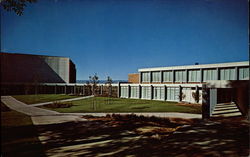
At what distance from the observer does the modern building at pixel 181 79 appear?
13.5 m

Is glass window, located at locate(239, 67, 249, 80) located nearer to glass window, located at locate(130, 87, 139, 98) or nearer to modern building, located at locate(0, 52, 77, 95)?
glass window, located at locate(130, 87, 139, 98)

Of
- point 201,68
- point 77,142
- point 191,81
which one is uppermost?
point 201,68

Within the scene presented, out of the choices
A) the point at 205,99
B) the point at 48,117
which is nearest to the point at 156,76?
the point at 205,99

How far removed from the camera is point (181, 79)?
23.5 metres

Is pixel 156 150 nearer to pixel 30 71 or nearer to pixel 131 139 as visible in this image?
pixel 131 139

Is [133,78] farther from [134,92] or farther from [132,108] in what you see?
[132,108]

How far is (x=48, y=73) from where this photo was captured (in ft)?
130

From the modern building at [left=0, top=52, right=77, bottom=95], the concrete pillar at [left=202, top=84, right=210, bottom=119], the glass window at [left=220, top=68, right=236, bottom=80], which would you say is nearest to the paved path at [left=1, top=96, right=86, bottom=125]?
the concrete pillar at [left=202, top=84, right=210, bottom=119]

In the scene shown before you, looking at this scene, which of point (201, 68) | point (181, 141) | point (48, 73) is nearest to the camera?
point (181, 141)

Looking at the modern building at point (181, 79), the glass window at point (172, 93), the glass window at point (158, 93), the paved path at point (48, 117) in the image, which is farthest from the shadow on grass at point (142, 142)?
the glass window at point (158, 93)

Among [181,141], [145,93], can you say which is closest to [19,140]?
[181,141]

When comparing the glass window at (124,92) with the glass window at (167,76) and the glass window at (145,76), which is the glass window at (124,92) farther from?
the glass window at (167,76)

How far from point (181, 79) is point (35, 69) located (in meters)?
35.8

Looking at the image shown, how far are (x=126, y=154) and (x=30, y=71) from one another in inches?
1570
